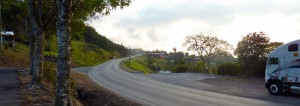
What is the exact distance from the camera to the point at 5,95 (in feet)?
53.4

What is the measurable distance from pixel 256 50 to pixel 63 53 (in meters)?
28.4

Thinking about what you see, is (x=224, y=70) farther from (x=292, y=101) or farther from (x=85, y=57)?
(x=85, y=57)

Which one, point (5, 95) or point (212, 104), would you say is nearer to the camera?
point (5, 95)

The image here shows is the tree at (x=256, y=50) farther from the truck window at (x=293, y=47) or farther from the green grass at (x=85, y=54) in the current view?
the green grass at (x=85, y=54)

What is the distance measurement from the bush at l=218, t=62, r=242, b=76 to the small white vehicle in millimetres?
16611

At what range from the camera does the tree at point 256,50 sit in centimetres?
3566

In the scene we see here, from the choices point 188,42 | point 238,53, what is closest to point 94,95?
point 238,53

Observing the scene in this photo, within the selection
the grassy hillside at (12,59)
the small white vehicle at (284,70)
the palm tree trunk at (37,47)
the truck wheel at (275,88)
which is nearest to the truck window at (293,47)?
the small white vehicle at (284,70)

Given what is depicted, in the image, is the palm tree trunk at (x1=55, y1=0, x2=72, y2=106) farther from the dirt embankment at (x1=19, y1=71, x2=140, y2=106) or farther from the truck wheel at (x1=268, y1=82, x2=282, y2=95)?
the truck wheel at (x1=268, y1=82, x2=282, y2=95)

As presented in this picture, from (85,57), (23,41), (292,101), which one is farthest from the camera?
(85,57)

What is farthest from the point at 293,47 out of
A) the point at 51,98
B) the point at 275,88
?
the point at 51,98

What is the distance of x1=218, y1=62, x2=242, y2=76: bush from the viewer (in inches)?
1671

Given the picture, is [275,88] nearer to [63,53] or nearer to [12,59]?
[63,53]

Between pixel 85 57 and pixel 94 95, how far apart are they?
84.8 metres
